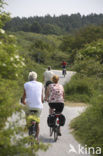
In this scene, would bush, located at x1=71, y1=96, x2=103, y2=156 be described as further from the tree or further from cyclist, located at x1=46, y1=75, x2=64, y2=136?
the tree

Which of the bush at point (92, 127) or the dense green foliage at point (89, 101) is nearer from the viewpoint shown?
the bush at point (92, 127)

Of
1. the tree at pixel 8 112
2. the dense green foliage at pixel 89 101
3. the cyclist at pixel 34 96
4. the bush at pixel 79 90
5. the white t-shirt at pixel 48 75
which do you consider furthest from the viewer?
the bush at pixel 79 90

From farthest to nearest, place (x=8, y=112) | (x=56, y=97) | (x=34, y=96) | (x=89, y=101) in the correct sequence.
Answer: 1. (x=89, y=101)
2. (x=56, y=97)
3. (x=34, y=96)
4. (x=8, y=112)

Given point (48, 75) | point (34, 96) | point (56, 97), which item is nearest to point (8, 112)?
point (34, 96)

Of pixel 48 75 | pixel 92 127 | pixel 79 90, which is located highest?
pixel 48 75

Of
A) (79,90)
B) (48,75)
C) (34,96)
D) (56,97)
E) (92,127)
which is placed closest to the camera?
(34,96)

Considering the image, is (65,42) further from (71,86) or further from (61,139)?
(61,139)

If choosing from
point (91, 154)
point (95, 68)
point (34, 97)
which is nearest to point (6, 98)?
point (34, 97)

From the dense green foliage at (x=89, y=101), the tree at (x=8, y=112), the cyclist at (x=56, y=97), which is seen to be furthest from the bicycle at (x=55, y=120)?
the tree at (x=8, y=112)

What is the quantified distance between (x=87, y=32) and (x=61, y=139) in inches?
2534

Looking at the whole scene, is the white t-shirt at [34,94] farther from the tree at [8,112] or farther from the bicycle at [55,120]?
the tree at [8,112]

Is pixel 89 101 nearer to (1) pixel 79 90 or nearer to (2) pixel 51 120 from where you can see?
(2) pixel 51 120

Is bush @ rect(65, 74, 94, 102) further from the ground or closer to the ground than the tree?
closer to the ground

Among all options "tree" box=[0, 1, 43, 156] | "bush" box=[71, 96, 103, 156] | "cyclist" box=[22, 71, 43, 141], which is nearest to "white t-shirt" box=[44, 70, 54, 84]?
"bush" box=[71, 96, 103, 156]
